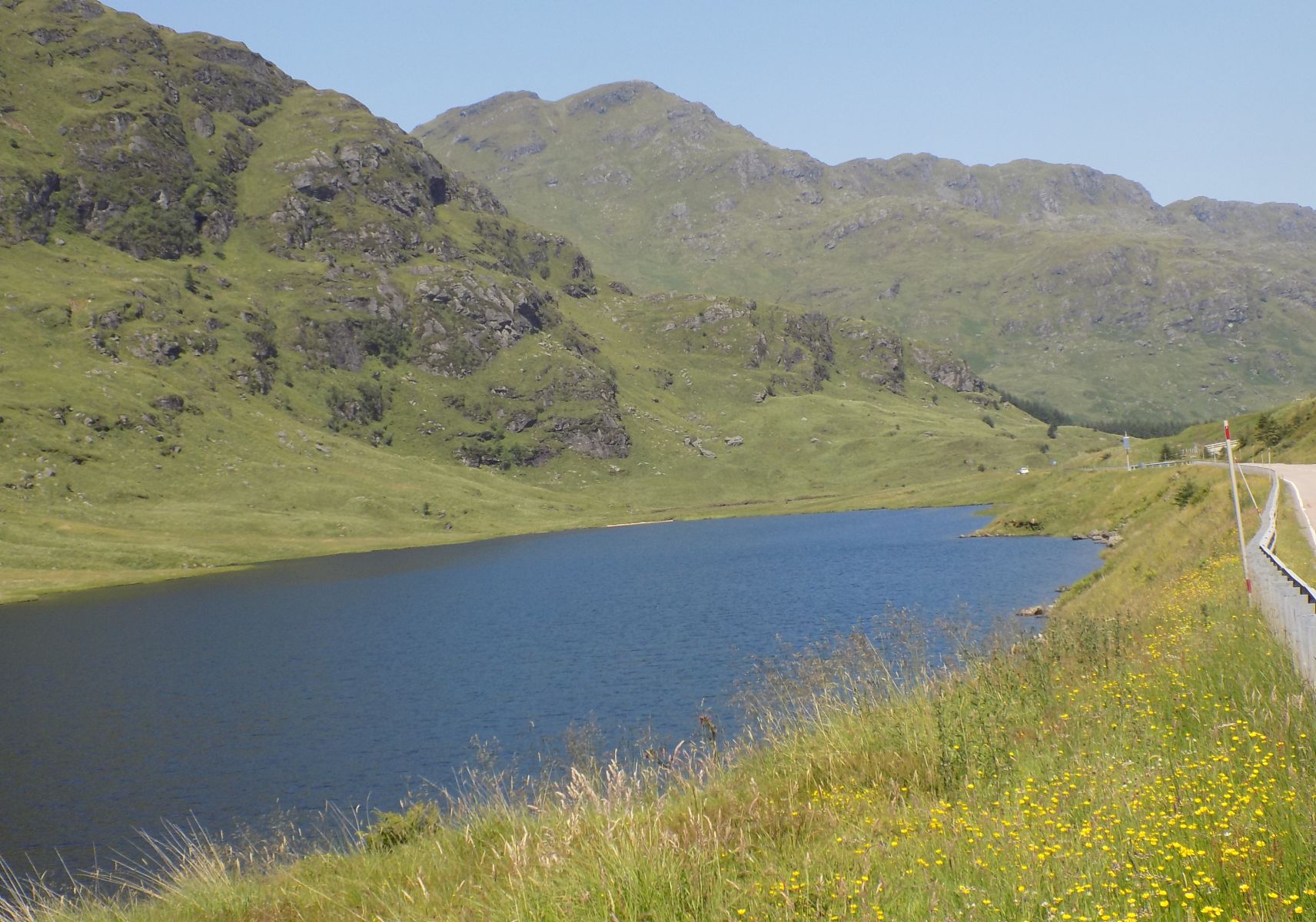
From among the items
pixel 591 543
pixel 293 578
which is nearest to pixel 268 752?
pixel 293 578

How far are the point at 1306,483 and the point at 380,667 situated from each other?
62199 mm

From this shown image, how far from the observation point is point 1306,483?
5306 cm

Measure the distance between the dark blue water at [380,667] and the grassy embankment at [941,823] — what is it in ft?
66.7

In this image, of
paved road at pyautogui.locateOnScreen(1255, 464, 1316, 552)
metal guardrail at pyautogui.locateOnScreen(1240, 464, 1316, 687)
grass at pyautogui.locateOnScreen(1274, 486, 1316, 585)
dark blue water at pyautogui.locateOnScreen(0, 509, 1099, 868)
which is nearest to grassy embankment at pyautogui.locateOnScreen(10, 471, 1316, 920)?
metal guardrail at pyautogui.locateOnScreen(1240, 464, 1316, 687)

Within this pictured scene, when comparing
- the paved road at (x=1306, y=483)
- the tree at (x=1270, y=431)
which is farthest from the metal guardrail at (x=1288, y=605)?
the tree at (x=1270, y=431)

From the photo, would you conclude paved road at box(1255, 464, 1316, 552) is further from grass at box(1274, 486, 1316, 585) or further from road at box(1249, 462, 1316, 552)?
grass at box(1274, 486, 1316, 585)

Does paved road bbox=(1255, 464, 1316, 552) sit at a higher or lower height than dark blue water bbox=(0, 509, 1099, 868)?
higher

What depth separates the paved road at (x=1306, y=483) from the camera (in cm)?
3697

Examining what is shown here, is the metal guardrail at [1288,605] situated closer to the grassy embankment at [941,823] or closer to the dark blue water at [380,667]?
the grassy embankment at [941,823]

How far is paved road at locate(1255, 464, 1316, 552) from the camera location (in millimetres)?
36969

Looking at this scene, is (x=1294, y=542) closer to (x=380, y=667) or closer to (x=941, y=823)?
(x=941, y=823)

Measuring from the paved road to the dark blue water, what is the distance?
1761 cm

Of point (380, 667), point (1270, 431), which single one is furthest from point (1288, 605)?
point (1270, 431)

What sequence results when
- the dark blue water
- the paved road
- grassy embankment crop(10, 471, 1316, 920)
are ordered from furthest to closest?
1. the dark blue water
2. the paved road
3. grassy embankment crop(10, 471, 1316, 920)
